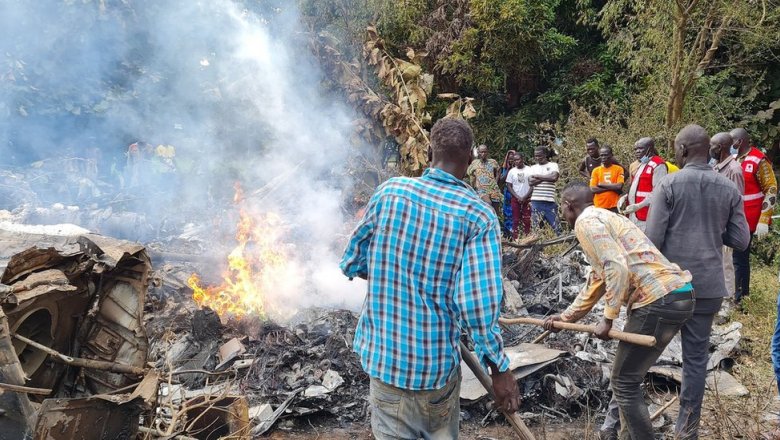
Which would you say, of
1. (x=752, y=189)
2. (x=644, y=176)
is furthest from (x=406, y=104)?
(x=752, y=189)

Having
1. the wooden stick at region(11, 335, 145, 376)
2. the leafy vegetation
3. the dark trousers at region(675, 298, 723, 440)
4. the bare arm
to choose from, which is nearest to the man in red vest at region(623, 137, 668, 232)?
the bare arm

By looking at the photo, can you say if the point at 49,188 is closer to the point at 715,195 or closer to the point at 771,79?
→ the point at 715,195

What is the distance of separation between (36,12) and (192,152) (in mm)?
5844

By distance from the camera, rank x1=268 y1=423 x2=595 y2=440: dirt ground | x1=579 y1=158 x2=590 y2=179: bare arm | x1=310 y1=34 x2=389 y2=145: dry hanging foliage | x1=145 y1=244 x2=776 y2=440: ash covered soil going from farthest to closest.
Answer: x1=310 y1=34 x2=389 y2=145: dry hanging foliage, x1=579 y1=158 x2=590 y2=179: bare arm, x1=145 y1=244 x2=776 y2=440: ash covered soil, x1=268 y1=423 x2=595 y2=440: dirt ground

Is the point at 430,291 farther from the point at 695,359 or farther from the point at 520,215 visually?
the point at 520,215

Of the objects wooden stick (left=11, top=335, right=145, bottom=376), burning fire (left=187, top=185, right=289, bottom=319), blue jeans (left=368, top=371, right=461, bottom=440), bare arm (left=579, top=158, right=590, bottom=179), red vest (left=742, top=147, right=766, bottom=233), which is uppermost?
red vest (left=742, top=147, right=766, bottom=233)

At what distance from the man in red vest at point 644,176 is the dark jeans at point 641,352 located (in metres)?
3.46

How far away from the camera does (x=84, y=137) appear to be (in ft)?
54.6

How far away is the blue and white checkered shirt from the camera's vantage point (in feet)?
7.64

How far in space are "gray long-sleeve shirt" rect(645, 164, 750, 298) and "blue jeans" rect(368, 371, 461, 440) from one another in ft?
6.67

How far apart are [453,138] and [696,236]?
7.07 feet

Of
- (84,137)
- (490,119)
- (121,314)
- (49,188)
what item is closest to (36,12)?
(84,137)

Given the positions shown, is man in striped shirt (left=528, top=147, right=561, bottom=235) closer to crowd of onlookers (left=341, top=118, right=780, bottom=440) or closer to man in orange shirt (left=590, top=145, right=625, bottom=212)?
man in orange shirt (left=590, top=145, right=625, bottom=212)

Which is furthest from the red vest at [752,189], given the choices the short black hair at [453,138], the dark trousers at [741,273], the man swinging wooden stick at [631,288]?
the short black hair at [453,138]
